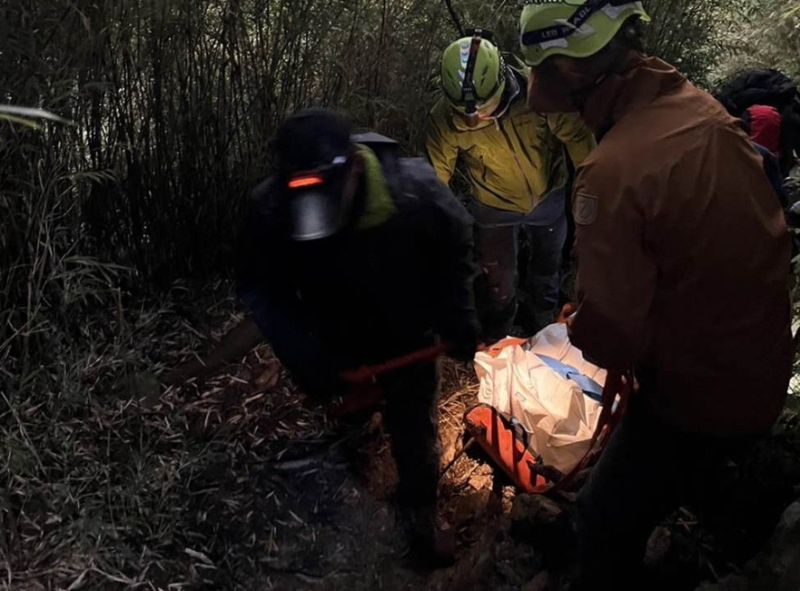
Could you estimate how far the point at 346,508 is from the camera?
3086mm

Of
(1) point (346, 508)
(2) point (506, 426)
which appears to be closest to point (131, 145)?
(1) point (346, 508)

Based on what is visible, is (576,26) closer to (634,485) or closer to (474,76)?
(634,485)

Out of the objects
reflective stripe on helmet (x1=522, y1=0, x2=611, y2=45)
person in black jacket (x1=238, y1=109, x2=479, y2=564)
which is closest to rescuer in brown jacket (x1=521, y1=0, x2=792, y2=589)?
reflective stripe on helmet (x1=522, y1=0, x2=611, y2=45)

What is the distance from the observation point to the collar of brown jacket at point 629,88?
1.83 m

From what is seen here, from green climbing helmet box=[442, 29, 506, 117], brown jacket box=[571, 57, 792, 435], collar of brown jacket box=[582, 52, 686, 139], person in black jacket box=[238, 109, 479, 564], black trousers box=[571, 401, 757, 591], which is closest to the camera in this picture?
brown jacket box=[571, 57, 792, 435]

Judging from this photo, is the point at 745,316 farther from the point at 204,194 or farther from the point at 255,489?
the point at 204,194

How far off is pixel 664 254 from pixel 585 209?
0.20 m

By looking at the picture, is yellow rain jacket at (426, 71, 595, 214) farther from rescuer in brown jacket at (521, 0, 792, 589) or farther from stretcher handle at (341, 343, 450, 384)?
rescuer in brown jacket at (521, 0, 792, 589)

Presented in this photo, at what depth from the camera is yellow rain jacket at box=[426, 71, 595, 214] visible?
147 inches

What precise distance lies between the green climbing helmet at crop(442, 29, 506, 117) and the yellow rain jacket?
15 cm

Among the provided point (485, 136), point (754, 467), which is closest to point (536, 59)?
point (754, 467)

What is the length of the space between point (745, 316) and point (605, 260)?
0.36 m

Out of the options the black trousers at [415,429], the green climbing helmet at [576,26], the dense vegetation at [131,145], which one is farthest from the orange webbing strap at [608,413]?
the dense vegetation at [131,145]

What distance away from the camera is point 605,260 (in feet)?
5.69
